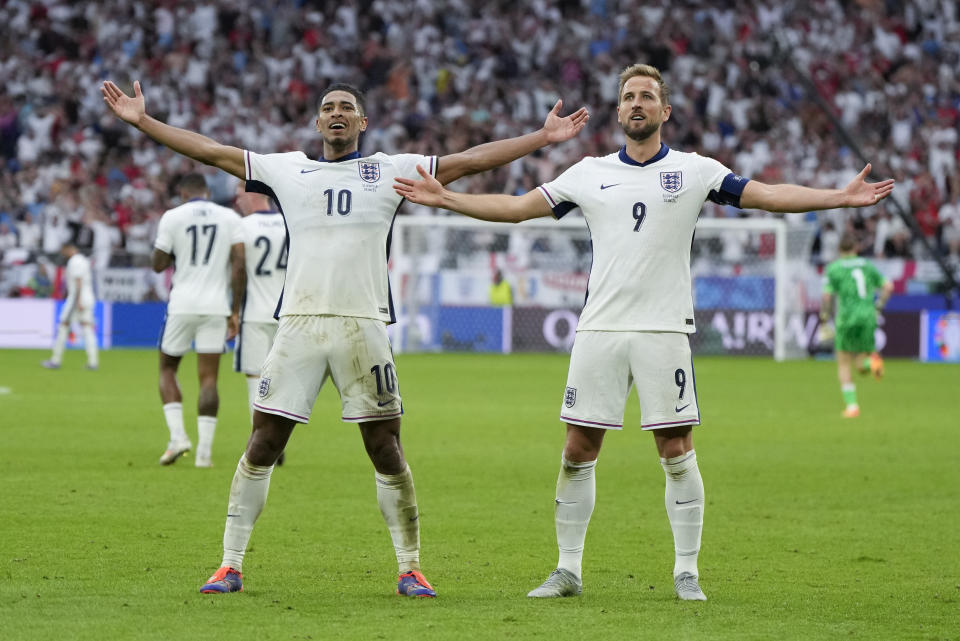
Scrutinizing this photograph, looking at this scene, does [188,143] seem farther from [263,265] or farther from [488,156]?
[263,265]

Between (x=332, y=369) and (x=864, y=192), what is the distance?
2451 mm

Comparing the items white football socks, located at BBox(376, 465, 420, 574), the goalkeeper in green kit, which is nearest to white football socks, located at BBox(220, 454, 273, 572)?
white football socks, located at BBox(376, 465, 420, 574)

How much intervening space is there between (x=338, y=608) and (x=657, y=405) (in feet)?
5.40

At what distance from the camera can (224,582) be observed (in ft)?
21.1

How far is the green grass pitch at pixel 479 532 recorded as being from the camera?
19.6 ft

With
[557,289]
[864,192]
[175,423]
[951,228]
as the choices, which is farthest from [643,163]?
[951,228]

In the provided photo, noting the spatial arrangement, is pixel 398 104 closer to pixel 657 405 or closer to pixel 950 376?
pixel 950 376

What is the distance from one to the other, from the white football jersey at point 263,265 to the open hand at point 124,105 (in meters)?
4.96

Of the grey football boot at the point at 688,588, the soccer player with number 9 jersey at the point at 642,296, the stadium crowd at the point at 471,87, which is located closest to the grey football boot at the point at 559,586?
the soccer player with number 9 jersey at the point at 642,296

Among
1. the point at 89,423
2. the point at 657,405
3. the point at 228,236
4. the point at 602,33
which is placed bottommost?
the point at 89,423

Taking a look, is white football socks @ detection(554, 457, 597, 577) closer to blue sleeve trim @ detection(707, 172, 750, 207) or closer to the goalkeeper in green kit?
blue sleeve trim @ detection(707, 172, 750, 207)

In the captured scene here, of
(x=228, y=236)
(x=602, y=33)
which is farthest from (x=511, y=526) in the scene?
(x=602, y=33)

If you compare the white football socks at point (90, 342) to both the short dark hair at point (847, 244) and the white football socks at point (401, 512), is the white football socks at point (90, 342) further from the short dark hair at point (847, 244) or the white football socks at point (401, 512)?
A: the white football socks at point (401, 512)

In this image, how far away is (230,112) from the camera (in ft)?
113
